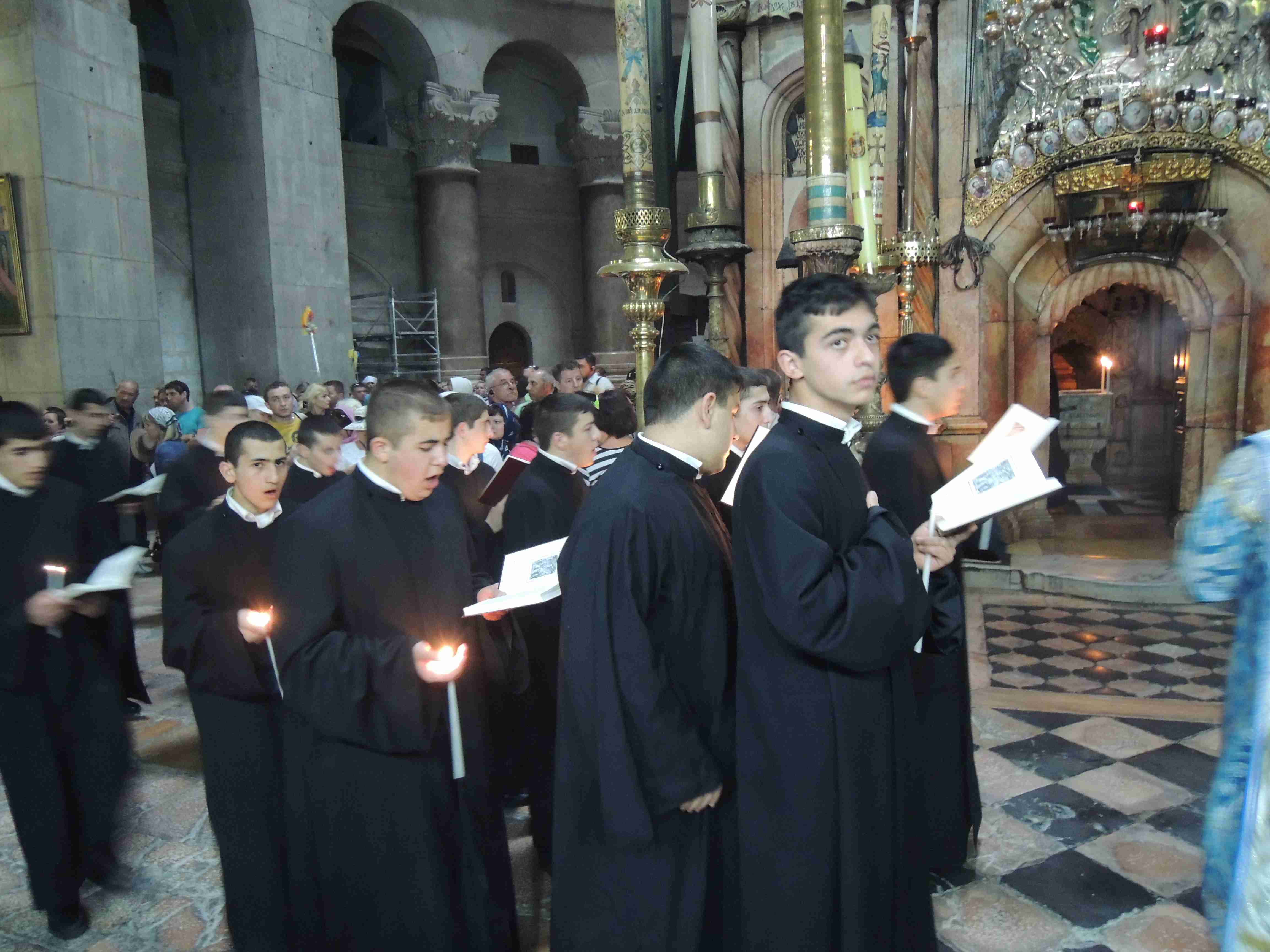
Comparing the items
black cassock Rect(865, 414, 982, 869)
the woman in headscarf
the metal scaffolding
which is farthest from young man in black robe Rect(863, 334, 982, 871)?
the metal scaffolding

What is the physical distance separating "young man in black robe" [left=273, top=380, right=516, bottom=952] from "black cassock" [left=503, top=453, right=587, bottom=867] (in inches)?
35.0

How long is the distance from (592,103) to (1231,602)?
19.4 metres

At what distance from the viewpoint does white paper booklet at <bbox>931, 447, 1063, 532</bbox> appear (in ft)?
7.38

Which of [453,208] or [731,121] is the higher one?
[453,208]

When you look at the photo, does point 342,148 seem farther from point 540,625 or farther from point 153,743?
point 540,625

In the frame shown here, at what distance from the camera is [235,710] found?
2844 mm

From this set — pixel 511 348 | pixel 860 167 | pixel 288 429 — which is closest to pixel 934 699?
pixel 860 167

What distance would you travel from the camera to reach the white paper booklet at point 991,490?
7.38 feet

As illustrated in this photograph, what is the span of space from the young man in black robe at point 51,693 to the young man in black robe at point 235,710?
0.47 m

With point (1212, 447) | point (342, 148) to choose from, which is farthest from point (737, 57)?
point (342, 148)

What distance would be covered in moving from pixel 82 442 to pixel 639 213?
3394 millimetres

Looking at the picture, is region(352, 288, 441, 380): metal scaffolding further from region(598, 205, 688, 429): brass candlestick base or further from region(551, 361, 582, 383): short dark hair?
region(598, 205, 688, 429): brass candlestick base

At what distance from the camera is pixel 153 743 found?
16.1ft

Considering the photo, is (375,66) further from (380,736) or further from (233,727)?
(380,736)
